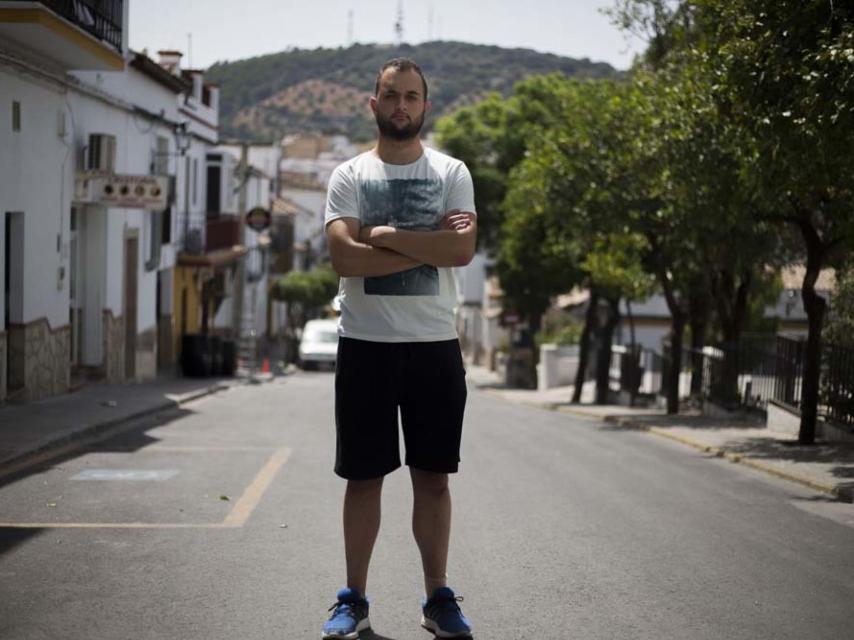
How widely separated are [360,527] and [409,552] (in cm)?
177

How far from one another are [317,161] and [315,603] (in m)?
102

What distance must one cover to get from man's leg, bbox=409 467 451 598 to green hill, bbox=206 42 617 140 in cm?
12534

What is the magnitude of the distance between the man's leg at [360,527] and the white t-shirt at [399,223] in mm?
646

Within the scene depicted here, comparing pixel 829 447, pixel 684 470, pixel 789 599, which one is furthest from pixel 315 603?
pixel 829 447

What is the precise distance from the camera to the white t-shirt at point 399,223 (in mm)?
5320

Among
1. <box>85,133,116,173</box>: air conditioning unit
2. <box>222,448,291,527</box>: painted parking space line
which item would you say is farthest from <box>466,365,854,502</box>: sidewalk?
<box>85,133,116,173</box>: air conditioning unit

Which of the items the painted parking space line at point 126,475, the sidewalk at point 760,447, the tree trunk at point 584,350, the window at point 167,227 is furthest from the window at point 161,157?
the painted parking space line at point 126,475

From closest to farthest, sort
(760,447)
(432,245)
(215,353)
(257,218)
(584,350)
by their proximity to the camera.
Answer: (432,245) → (760,447) → (215,353) → (584,350) → (257,218)

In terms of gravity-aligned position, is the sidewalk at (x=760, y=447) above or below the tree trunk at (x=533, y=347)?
above

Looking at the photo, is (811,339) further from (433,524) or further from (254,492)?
(433,524)

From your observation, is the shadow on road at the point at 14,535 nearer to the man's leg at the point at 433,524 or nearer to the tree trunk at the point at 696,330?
the man's leg at the point at 433,524

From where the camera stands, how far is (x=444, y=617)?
207 inches

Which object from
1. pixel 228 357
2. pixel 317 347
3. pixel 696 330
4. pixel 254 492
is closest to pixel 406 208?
pixel 254 492

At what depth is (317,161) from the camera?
106 m
